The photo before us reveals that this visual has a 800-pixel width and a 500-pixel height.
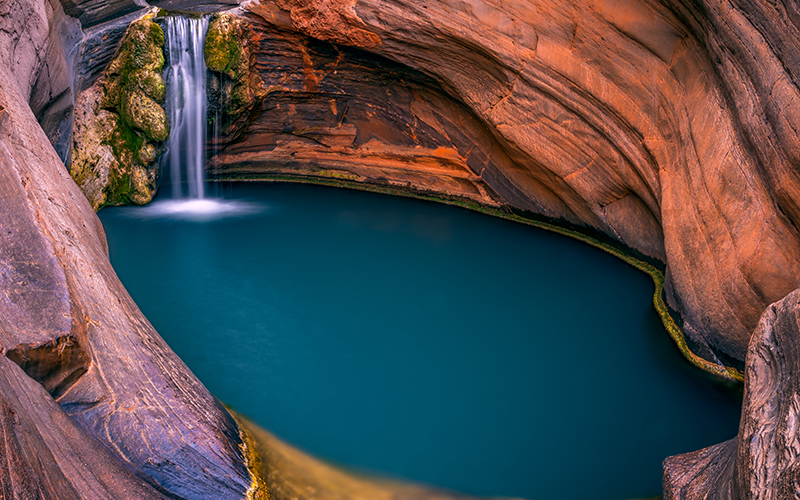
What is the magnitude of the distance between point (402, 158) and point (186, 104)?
12.9ft

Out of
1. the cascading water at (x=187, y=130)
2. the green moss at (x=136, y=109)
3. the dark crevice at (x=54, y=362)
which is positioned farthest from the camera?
the cascading water at (x=187, y=130)

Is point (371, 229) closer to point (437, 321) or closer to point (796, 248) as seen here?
point (437, 321)

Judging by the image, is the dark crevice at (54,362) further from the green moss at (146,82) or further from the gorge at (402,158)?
the green moss at (146,82)

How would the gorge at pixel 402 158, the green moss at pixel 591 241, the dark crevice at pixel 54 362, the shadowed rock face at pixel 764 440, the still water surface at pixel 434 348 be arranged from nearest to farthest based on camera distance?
1. the shadowed rock face at pixel 764 440
2. the dark crevice at pixel 54 362
3. the gorge at pixel 402 158
4. the still water surface at pixel 434 348
5. the green moss at pixel 591 241

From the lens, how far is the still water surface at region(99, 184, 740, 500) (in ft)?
13.4

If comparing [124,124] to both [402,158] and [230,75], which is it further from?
[402,158]

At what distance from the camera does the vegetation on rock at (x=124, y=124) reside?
857 centimetres

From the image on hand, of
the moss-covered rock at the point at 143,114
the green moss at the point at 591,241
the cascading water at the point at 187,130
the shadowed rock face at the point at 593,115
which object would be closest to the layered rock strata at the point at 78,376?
the green moss at the point at 591,241

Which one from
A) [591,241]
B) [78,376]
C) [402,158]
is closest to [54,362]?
[78,376]

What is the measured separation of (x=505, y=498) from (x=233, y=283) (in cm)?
416

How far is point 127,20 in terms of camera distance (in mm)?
8648

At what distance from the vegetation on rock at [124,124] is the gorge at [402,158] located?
33 mm

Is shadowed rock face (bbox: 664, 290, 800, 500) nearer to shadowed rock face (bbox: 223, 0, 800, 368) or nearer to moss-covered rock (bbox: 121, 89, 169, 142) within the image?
shadowed rock face (bbox: 223, 0, 800, 368)

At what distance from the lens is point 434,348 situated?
5363 mm
